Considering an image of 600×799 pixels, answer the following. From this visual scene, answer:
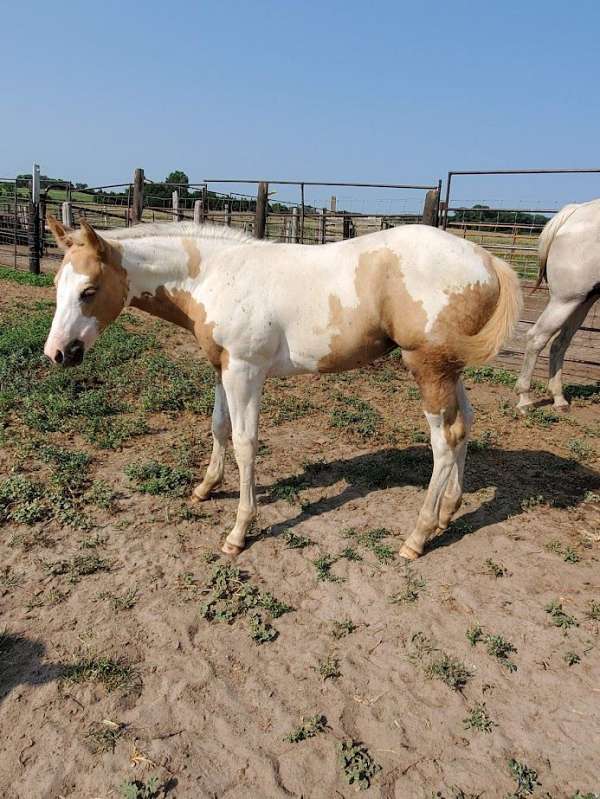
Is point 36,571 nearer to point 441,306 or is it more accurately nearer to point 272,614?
point 272,614

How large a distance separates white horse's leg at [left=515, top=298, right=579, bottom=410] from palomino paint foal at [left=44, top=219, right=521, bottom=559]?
9.37ft

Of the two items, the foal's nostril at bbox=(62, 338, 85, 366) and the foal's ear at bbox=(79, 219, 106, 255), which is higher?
the foal's ear at bbox=(79, 219, 106, 255)

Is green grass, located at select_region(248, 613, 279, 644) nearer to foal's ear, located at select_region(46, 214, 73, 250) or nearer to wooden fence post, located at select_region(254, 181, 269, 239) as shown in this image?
foal's ear, located at select_region(46, 214, 73, 250)

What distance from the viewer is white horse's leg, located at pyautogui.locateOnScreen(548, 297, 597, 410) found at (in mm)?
5957

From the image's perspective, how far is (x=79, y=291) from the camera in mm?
3006

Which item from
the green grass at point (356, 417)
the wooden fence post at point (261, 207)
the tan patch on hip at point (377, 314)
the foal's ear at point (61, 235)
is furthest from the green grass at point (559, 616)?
the wooden fence post at point (261, 207)

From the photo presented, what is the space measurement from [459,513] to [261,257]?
2.27 metres

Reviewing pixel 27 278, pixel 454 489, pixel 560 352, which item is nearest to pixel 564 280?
pixel 560 352

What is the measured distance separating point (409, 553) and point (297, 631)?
3.10 feet

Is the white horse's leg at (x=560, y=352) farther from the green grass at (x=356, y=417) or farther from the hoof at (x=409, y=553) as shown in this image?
the hoof at (x=409, y=553)

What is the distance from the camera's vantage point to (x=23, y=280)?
11445mm

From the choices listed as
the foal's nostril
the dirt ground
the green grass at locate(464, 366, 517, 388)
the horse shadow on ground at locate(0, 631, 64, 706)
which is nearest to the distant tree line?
the green grass at locate(464, 366, 517, 388)

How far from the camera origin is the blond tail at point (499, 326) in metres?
2.87

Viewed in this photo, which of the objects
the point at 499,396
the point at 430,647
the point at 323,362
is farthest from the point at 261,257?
the point at 499,396
